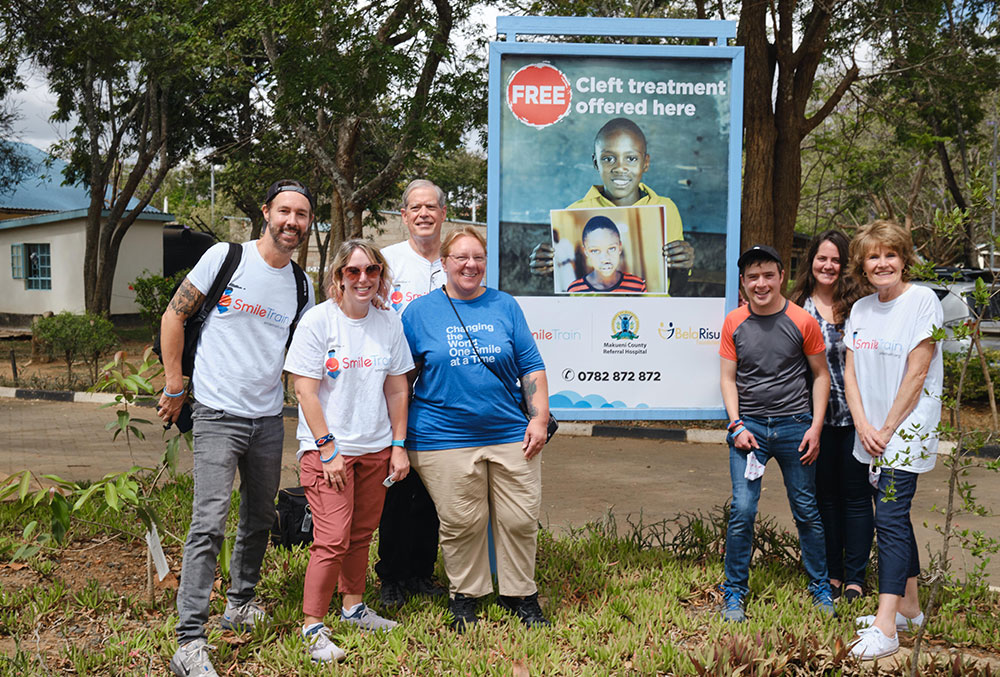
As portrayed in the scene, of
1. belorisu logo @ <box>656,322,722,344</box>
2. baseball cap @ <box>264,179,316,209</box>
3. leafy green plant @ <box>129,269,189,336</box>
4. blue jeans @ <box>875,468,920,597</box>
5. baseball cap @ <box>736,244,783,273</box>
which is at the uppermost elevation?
baseball cap @ <box>264,179,316,209</box>

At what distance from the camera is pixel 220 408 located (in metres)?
3.88

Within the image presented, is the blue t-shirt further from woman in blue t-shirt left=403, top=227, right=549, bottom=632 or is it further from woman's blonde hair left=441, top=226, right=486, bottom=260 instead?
woman's blonde hair left=441, top=226, right=486, bottom=260

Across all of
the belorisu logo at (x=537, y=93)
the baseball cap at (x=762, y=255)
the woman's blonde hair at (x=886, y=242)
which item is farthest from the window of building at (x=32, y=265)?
the woman's blonde hair at (x=886, y=242)

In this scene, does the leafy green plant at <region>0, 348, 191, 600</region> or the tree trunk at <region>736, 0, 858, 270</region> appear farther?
the tree trunk at <region>736, 0, 858, 270</region>

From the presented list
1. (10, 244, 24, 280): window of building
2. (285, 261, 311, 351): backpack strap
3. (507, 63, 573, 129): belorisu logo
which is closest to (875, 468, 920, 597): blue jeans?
(507, 63, 573, 129): belorisu logo

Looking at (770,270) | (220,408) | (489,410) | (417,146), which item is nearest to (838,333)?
(770,270)

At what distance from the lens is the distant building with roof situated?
26.5 meters

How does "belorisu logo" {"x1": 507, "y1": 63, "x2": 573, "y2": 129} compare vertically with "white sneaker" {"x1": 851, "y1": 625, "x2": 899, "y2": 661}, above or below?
above

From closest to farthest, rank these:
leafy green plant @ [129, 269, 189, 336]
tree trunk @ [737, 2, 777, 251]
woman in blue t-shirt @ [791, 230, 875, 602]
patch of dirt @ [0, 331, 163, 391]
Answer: woman in blue t-shirt @ [791, 230, 875, 602] < tree trunk @ [737, 2, 777, 251] < patch of dirt @ [0, 331, 163, 391] < leafy green plant @ [129, 269, 189, 336]

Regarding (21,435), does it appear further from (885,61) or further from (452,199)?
(452,199)

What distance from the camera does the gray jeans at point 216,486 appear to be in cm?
380

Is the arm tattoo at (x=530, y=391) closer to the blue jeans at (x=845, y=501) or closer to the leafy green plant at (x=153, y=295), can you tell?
the blue jeans at (x=845, y=501)

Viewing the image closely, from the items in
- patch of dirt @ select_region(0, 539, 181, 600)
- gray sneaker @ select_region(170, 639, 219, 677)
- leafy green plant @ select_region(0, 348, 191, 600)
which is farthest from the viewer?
patch of dirt @ select_region(0, 539, 181, 600)

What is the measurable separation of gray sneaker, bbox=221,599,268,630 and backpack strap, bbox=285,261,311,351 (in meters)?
1.23
